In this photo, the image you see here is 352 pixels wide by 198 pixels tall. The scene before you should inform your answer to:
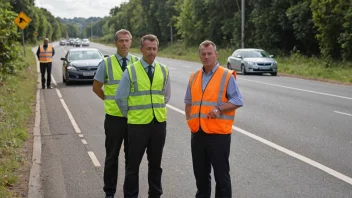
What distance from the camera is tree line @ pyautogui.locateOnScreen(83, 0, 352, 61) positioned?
92.6ft

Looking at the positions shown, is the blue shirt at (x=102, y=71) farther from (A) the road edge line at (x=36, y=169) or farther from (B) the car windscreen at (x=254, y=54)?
(B) the car windscreen at (x=254, y=54)

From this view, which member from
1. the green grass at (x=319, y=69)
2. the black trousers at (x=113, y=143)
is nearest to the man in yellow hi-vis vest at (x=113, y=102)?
the black trousers at (x=113, y=143)

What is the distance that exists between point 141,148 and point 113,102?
75 cm

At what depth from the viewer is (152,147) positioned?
5000 mm

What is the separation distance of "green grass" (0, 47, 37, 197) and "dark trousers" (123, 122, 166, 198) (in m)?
1.60

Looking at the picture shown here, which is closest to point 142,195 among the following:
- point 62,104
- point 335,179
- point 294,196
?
point 294,196

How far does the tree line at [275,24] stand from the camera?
28.2 metres

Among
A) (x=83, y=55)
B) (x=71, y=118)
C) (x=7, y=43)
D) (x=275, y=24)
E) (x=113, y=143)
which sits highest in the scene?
(x=275, y=24)

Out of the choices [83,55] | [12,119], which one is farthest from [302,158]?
[83,55]

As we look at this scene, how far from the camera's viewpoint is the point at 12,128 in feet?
31.0

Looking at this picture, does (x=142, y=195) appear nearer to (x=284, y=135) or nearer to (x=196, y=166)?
(x=196, y=166)

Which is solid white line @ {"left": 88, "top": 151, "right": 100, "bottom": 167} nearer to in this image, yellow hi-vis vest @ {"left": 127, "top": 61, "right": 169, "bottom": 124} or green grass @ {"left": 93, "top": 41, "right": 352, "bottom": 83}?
yellow hi-vis vest @ {"left": 127, "top": 61, "right": 169, "bottom": 124}

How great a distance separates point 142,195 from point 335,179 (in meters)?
2.59

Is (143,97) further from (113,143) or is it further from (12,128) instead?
(12,128)
